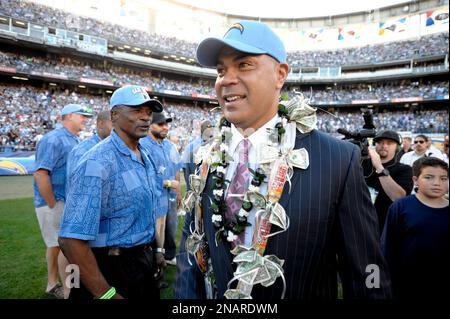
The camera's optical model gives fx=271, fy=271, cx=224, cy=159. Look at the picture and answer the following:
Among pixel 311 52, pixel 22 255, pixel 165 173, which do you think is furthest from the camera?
pixel 311 52

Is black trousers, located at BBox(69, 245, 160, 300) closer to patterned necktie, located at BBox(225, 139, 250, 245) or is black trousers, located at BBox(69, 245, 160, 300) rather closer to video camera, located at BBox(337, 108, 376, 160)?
patterned necktie, located at BBox(225, 139, 250, 245)

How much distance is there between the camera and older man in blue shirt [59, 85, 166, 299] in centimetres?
185

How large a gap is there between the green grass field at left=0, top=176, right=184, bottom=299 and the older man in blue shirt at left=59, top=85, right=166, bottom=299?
1.85 meters

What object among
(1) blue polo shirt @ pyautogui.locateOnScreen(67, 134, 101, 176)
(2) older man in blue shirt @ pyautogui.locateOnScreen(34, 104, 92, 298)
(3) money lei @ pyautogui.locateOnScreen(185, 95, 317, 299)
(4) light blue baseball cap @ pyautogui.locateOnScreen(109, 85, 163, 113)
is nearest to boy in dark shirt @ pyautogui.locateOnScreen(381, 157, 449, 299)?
(3) money lei @ pyautogui.locateOnScreen(185, 95, 317, 299)

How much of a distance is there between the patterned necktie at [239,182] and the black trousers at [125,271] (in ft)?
3.60

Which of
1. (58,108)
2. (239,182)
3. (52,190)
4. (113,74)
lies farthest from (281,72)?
(113,74)

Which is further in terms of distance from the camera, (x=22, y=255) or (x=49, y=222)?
(x=22, y=255)

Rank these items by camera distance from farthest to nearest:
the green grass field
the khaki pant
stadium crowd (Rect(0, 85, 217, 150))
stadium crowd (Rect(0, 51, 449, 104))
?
stadium crowd (Rect(0, 51, 449, 104))
stadium crowd (Rect(0, 85, 217, 150))
the green grass field
the khaki pant

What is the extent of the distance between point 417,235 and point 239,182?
1720mm

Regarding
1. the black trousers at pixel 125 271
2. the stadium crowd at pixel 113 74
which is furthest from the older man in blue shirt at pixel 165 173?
the stadium crowd at pixel 113 74

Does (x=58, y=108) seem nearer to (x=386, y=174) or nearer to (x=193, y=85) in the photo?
(x=386, y=174)

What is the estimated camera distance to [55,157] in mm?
3639
